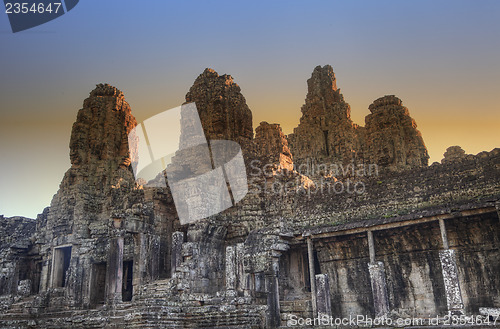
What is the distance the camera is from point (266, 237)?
64.4 feet

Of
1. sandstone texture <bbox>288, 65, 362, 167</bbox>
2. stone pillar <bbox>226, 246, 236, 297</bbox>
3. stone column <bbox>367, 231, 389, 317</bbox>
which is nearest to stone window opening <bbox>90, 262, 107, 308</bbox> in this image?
stone pillar <bbox>226, 246, 236, 297</bbox>

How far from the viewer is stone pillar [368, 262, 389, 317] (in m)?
16.4

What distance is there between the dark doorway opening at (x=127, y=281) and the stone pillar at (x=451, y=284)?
1821cm

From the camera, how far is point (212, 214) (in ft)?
75.0

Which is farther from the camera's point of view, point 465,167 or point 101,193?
point 101,193

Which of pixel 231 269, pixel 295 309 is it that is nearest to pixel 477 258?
pixel 295 309

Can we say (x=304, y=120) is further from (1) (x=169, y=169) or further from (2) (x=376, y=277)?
(2) (x=376, y=277)

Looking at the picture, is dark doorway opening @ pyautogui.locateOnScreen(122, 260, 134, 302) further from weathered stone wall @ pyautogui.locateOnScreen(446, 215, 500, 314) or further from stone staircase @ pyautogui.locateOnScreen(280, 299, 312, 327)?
weathered stone wall @ pyautogui.locateOnScreen(446, 215, 500, 314)

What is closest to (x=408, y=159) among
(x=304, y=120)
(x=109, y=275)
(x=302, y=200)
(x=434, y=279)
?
(x=304, y=120)

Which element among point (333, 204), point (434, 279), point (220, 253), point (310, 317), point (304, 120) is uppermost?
point (304, 120)

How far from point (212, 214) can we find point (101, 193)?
42.5 ft

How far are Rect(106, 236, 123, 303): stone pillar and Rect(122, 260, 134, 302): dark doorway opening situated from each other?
4.14 meters

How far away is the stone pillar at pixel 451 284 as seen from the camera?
576 inches

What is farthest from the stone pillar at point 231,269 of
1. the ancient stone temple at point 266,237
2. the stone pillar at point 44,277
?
the stone pillar at point 44,277
